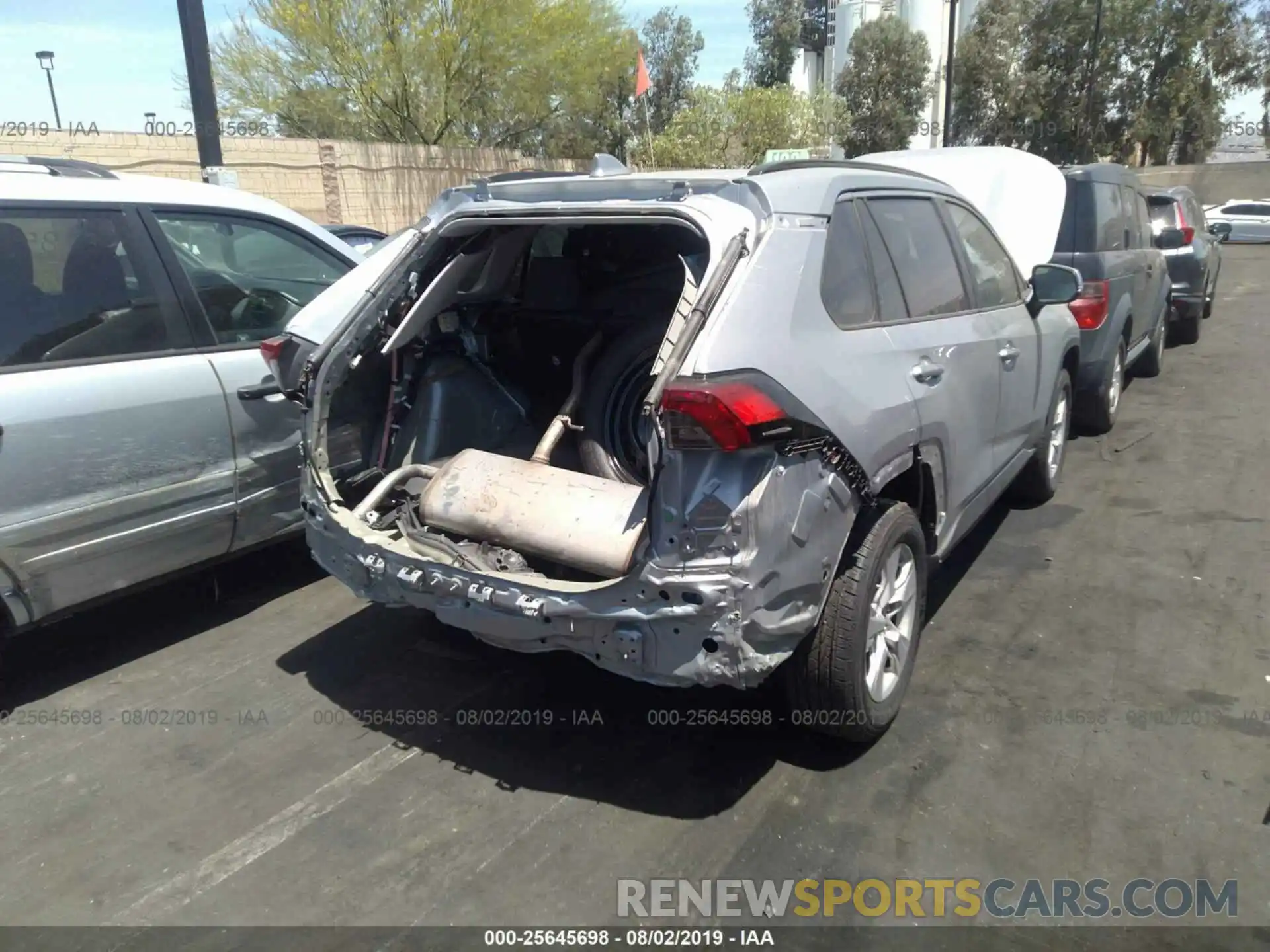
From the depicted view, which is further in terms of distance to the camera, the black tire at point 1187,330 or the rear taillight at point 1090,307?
the black tire at point 1187,330

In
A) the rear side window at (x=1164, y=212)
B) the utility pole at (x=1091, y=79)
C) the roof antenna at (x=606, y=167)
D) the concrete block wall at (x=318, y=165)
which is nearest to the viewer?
the roof antenna at (x=606, y=167)

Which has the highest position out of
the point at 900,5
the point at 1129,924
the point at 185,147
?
the point at 900,5

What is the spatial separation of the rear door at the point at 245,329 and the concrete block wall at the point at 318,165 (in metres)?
12.2

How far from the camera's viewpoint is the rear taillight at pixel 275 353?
3.76 metres

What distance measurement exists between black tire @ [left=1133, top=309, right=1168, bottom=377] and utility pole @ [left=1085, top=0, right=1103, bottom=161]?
2824 centimetres

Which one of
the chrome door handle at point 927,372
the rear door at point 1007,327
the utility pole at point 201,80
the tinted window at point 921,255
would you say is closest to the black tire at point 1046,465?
the rear door at point 1007,327

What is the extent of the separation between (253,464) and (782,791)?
2.62 metres

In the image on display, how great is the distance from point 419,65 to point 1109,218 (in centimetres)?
1813

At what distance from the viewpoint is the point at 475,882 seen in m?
2.78

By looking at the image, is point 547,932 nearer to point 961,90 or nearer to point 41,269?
point 41,269

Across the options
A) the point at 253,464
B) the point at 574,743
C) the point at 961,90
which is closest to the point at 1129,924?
the point at 574,743

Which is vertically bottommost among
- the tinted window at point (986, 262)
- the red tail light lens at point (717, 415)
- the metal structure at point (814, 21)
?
the red tail light lens at point (717, 415)

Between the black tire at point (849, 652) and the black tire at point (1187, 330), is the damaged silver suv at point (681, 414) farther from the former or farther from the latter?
the black tire at point (1187, 330)

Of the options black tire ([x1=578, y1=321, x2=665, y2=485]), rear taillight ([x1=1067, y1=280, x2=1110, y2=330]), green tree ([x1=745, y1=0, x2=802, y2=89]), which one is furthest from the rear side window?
green tree ([x1=745, y1=0, x2=802, y2=89])
